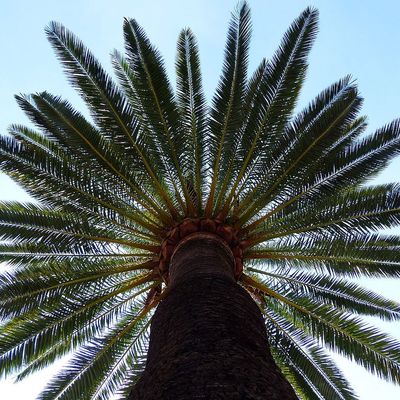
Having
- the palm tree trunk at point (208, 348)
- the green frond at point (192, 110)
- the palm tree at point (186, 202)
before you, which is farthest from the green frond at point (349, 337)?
the palm tree trunk at point (208, 348)

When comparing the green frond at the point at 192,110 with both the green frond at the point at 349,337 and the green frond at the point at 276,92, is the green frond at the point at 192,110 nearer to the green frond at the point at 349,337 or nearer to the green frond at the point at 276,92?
the green frond at the point at 276,92

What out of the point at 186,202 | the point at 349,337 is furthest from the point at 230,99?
the point at 349,337

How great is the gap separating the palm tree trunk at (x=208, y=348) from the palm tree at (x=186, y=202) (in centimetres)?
310

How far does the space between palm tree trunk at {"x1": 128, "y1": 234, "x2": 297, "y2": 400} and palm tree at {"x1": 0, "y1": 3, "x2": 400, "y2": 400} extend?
3099 mm

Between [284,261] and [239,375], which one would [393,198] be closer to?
[284,261]

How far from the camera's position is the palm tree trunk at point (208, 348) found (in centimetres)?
279

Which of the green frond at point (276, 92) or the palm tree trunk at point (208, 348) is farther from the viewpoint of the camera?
the green frond at point (276, 92)

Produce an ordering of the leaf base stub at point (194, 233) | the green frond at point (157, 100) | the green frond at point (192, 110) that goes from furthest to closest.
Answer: the green frond at point (192, 110) → the green frond at point (157, 100) → the leaf base stub at point (194, 233)

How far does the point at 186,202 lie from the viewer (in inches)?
327

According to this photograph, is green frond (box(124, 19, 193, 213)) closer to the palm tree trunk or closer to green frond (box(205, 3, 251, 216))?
green frond (box(205, 3, 251, 216))

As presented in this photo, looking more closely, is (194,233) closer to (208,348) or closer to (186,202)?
(186,202)

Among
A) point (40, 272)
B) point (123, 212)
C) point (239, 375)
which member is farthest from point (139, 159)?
point (239, 375)

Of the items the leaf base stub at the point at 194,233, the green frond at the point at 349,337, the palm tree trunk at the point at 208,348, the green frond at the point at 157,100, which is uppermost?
the green frond at the point at 157,100

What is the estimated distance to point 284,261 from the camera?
31.8 feet
